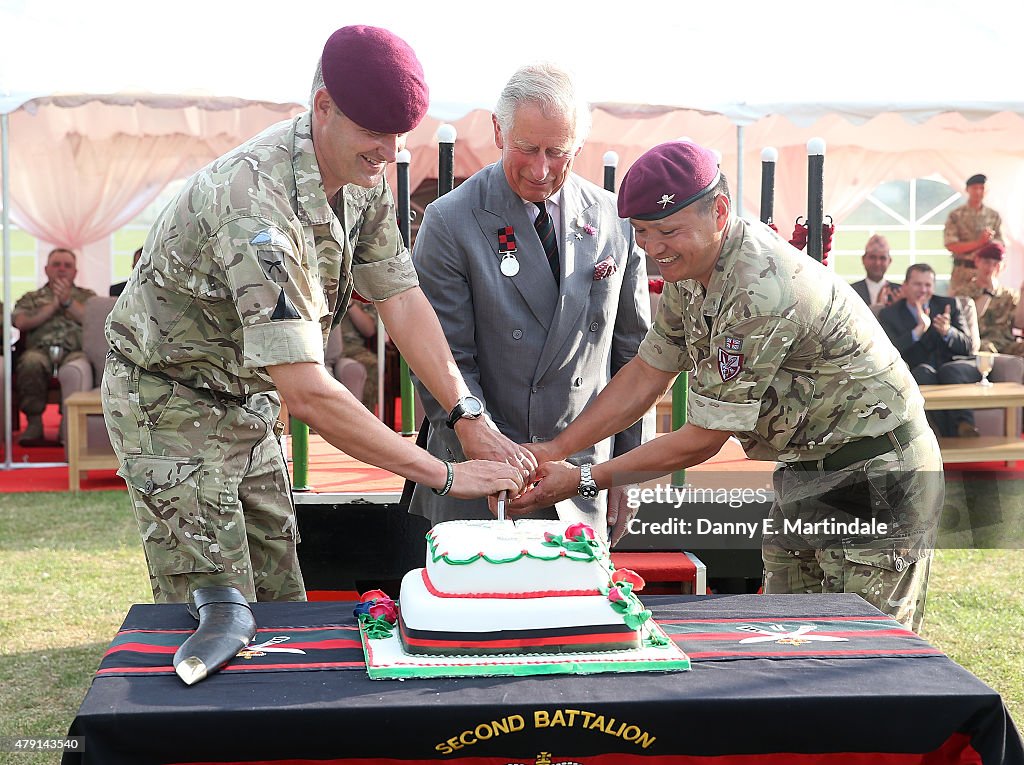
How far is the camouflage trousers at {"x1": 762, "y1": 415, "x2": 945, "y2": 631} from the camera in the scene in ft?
8.25

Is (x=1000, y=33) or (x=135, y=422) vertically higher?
(x=1000, y=33)

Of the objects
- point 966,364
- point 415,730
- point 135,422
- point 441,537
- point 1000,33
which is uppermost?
point 1000,33

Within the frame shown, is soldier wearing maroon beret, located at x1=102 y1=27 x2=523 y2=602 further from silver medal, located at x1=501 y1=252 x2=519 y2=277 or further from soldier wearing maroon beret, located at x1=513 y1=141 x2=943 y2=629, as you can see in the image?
soldier wearing maroon beret, located at x1=513 y1=141 x2=943 y2=629

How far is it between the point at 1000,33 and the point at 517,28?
3790mm

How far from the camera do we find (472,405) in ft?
8.76

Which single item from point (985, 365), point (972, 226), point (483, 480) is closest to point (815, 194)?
point (483, 480)

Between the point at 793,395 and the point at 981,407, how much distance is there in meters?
5.13

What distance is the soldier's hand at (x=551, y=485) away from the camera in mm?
2771

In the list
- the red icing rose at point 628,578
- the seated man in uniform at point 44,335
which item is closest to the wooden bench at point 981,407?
the red icing rose at point 628,578

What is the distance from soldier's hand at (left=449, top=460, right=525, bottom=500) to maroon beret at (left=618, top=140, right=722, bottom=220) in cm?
59

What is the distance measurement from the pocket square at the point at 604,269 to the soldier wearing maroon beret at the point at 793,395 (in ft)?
0.72

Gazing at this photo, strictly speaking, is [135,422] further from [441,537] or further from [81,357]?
[81,357]

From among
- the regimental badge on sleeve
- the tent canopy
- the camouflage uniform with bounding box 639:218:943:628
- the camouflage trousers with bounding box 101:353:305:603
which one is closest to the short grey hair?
the camouflage uniform with bounding box 639:218:943:628

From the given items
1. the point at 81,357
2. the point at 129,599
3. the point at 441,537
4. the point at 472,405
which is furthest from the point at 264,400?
the point at 81,357
